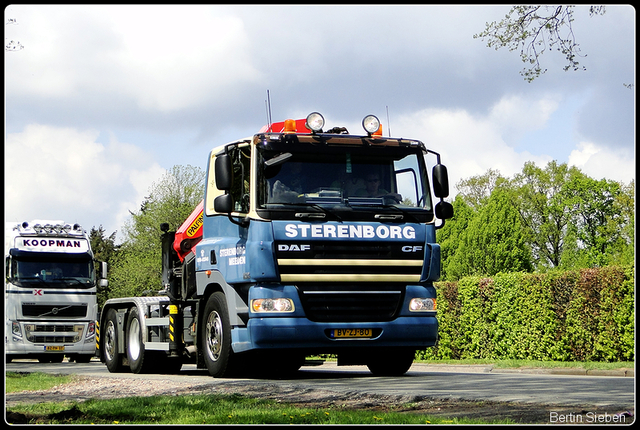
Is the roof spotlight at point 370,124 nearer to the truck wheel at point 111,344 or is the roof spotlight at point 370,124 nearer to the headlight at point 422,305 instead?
the headlight at point 422,305

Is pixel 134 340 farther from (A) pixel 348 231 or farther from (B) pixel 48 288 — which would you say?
(B) pixel 48 288

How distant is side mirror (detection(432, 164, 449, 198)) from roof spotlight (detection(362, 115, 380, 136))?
1096 millimetres

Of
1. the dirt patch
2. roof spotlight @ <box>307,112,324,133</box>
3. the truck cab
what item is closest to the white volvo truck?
the dirt patch

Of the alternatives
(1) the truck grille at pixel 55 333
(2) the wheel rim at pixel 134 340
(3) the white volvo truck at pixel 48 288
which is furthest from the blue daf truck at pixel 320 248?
(1) the truck grille at pixel 55 333

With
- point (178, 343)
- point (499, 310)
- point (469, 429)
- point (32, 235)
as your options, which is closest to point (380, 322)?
point (178, 343)

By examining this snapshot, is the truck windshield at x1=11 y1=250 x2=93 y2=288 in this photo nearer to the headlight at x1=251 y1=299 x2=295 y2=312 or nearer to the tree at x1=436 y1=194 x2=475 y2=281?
the headlight at x1=251 y1=299 x2=295 y2=312

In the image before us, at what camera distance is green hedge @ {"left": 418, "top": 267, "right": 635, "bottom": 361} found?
19828mm

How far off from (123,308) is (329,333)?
22.5 feet

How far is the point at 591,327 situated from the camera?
20.4 meters

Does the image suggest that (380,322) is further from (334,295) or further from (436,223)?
(436,223)

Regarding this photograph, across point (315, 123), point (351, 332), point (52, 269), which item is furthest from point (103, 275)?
point (351, 332)

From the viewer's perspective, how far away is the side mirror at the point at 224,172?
11.6m
